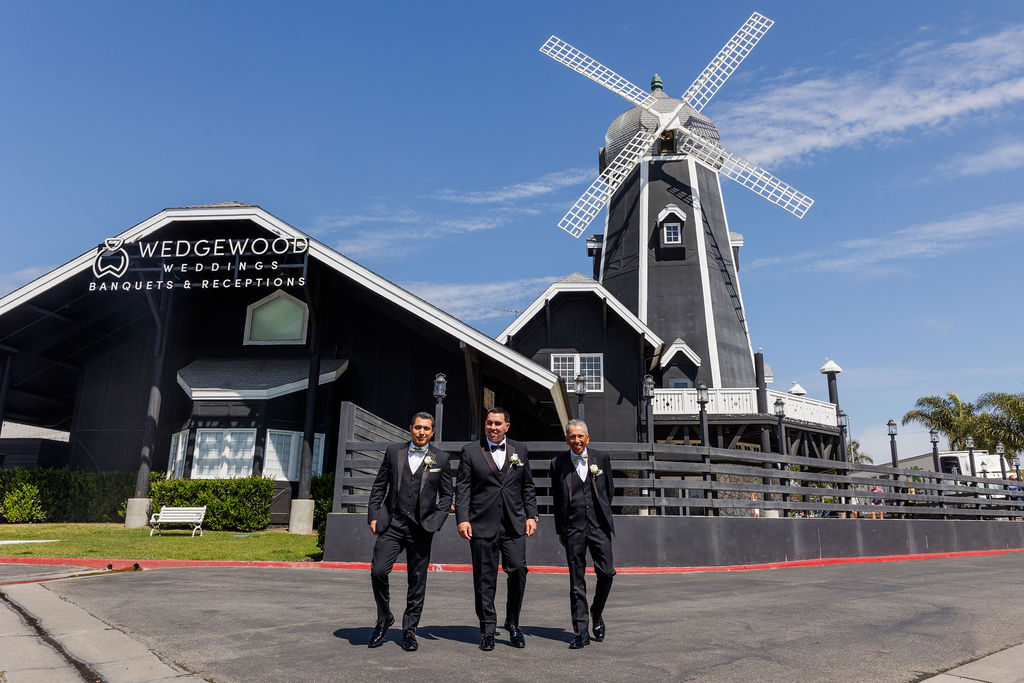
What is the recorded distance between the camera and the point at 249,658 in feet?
15.5

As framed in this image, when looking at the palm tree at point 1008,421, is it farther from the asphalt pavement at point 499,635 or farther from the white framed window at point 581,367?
the asphalt pavement at point 499,635

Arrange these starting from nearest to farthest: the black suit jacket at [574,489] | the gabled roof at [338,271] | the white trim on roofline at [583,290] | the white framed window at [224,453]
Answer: the black suit jacket at [574,489]
the gabled roof at [338,271]
the white framed window at [224,453]
the white trim on roofline at [583,290]

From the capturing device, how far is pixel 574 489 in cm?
583

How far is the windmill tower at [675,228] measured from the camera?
31.8 m

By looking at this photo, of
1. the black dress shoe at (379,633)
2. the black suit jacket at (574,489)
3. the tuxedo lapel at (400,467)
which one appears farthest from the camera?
the black suit jacket at (574,489)

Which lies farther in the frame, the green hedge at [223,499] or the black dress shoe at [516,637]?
the green hedge at [223,499]

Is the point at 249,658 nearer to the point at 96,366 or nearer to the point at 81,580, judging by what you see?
the point at 81,580

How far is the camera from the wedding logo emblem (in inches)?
699

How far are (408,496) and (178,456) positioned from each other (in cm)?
1563

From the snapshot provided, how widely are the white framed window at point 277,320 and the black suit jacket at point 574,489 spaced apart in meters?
15.9

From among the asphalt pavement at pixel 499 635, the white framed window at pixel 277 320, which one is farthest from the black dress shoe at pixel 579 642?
the white framed window at pixel 277 320

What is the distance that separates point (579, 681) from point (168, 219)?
17.4 metres

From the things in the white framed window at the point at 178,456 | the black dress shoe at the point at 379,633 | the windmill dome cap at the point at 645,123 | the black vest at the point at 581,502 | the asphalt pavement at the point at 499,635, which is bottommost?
the asphalt pavement at the point at 499,635

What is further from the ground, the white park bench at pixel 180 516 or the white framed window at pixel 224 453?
the white framed window at pixel 224 453
